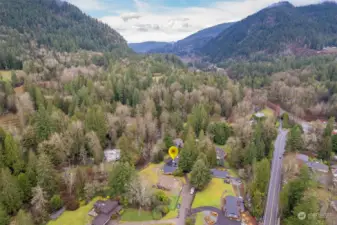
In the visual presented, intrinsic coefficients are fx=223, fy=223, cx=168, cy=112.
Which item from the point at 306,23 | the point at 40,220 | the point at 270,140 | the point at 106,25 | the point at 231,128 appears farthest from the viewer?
the point at 306,23

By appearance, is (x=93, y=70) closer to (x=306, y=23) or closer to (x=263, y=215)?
(x=263, y=215)

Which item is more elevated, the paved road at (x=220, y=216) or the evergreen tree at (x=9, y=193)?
the evergreen tree at (x=9, y=193)

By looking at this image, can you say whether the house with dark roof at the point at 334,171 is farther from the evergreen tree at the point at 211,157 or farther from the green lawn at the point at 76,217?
the green lawn at the point at 76,217

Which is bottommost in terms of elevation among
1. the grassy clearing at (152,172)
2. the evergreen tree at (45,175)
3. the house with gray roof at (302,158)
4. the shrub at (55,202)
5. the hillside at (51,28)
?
the house with gray roof at (302,158)

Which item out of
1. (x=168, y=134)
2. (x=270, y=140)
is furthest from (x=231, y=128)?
(x=168, y=134)

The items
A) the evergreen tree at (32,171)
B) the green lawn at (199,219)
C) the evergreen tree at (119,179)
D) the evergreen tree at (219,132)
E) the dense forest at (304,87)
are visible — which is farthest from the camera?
the dense forest at (304,87)

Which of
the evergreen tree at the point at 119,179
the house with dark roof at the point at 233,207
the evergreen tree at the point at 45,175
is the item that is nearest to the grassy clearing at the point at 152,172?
the evergreen tree at the point at 119,179

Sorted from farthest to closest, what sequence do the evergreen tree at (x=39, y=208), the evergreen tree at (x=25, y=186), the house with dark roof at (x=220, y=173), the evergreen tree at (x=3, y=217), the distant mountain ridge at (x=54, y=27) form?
the distant mountain ridge at (x=54, y=27)
the house with dark roof at (x=220, y=173)
the evergreen tree at (x=25, y=186)
the evergreen tree at (x=39, y=208)
the evergreen tree at (x=3, y=217)
